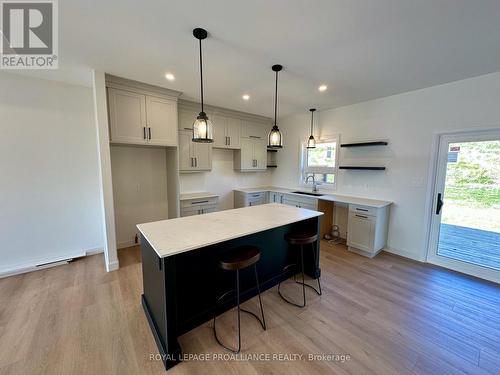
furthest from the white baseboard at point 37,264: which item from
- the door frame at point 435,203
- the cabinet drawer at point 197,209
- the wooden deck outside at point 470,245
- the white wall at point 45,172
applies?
the wooden deck outside at point 470,245

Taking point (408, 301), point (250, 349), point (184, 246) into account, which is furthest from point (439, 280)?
point (184, 246)

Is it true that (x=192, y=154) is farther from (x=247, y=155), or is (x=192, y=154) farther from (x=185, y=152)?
(x=247, y=155)

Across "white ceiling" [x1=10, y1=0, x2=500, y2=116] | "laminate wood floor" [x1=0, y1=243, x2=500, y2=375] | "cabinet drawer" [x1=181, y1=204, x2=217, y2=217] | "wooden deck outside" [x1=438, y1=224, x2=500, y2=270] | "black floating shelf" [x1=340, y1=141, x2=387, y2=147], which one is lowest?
"laminate wood floor" [x1=0, y1=243, x2=500, y2=375]

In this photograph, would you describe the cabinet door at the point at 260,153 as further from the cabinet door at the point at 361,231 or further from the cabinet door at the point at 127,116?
the cabinet door at the point at 127,116

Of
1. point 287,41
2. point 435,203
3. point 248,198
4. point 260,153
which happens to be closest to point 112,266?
point 248,198

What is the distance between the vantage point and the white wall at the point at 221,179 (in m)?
4.24

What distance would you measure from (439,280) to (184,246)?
3367mm

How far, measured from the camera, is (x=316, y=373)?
148cm

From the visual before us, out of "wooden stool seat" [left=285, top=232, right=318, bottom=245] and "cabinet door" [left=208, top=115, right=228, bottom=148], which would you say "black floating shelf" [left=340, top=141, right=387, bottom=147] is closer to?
"wooden stool seat" [left=285, top=232, right=318, bottom=245]

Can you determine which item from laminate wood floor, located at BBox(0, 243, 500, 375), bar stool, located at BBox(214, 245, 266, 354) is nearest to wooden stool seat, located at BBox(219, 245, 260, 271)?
bar stool, located at BBox(214, 245, 266, 354)

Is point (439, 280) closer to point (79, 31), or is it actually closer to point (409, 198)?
A: point (409, 198)

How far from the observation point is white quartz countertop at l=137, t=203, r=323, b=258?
1518 millimetres

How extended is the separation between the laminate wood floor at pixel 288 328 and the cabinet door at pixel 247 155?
9.42 feet

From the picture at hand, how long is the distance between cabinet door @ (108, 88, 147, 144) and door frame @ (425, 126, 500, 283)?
14.6 ft
